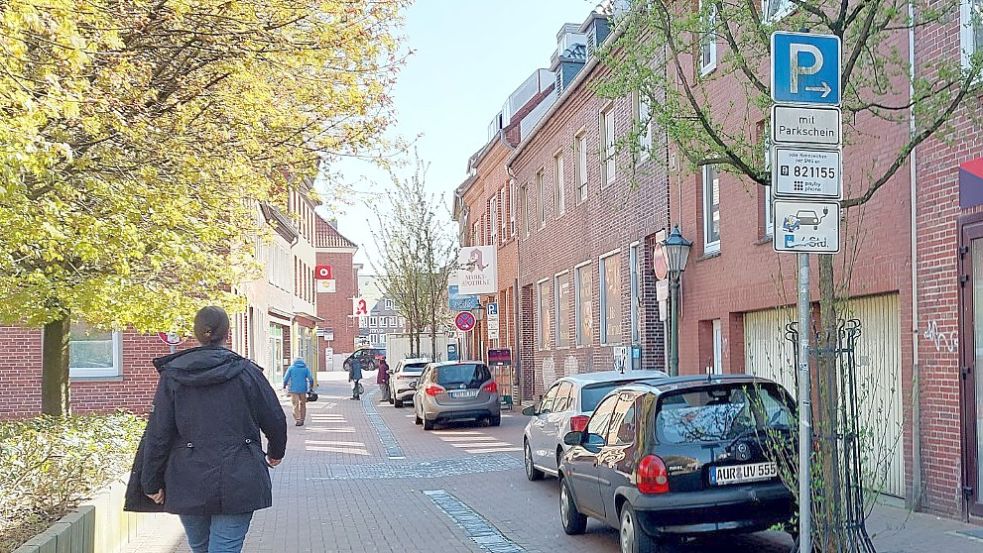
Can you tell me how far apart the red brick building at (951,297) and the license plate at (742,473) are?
2580 mm

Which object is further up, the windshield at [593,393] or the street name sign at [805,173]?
the street name sign at [805,173]

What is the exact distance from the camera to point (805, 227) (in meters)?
5.87

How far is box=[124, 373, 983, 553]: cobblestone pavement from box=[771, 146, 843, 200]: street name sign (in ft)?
11.2

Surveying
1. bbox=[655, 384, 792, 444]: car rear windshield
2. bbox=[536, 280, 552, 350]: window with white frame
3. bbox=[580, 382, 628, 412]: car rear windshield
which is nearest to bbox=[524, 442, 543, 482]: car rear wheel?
bbox=[580, 382, 628, 412]: car rear windshield

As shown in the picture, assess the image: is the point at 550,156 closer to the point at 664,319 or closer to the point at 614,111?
the point at 614,111

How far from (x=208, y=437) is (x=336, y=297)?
8437 centimetres

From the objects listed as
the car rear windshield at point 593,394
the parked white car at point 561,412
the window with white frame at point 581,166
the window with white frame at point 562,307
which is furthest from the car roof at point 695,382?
the window with white frame at point 562,307

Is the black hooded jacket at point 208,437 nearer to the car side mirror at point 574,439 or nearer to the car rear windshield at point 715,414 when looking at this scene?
the car rear windshield at point 715,414

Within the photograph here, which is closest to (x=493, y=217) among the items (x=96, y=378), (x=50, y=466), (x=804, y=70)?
(x=96, y=378)

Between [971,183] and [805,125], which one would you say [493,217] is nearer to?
[971,183]

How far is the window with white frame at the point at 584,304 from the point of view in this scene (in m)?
23.3

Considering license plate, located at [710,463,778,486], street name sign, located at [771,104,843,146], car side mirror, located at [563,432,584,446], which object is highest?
street name sign, located at [771,104,843,146]

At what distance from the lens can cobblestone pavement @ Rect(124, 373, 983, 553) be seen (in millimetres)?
8952

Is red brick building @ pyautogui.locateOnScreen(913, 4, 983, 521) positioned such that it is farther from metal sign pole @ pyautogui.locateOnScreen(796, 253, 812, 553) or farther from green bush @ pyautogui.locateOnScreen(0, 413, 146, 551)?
green bush @ pyautogui.locateOnScreen(0, 413, 146, 551)
